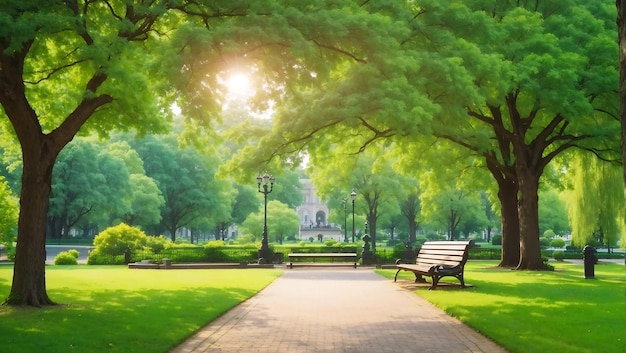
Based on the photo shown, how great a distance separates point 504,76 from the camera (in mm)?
18281

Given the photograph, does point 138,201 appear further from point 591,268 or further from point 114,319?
point 114,319

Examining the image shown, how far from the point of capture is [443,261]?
17.5 meters

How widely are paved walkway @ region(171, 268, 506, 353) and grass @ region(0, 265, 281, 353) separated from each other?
483 mm

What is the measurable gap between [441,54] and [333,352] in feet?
34.2

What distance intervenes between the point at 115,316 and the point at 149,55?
21.4 ft

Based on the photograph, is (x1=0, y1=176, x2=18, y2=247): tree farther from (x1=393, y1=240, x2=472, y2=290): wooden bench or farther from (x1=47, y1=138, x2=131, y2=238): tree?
(x1=47, y1=138, x2=131, y2=238): tree

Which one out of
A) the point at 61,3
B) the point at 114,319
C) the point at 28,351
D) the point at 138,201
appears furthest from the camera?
the point at 138,201

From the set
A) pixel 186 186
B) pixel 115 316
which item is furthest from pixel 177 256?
pixel 186 186

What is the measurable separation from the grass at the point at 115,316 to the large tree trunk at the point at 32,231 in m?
0.56

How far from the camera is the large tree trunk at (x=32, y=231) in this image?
1223cm

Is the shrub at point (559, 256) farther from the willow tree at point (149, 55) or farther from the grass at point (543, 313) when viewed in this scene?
the willow tree at point (149, 55)

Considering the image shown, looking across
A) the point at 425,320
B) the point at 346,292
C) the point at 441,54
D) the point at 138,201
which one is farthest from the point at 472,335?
the point at 138,201

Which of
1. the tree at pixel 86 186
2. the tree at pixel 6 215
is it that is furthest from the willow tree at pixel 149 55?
the tree at pixel 86 186

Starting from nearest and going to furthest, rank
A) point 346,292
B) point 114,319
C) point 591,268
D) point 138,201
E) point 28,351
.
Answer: point 28,351, point 114,319, point 346,292, point 591,268, point 138,201
